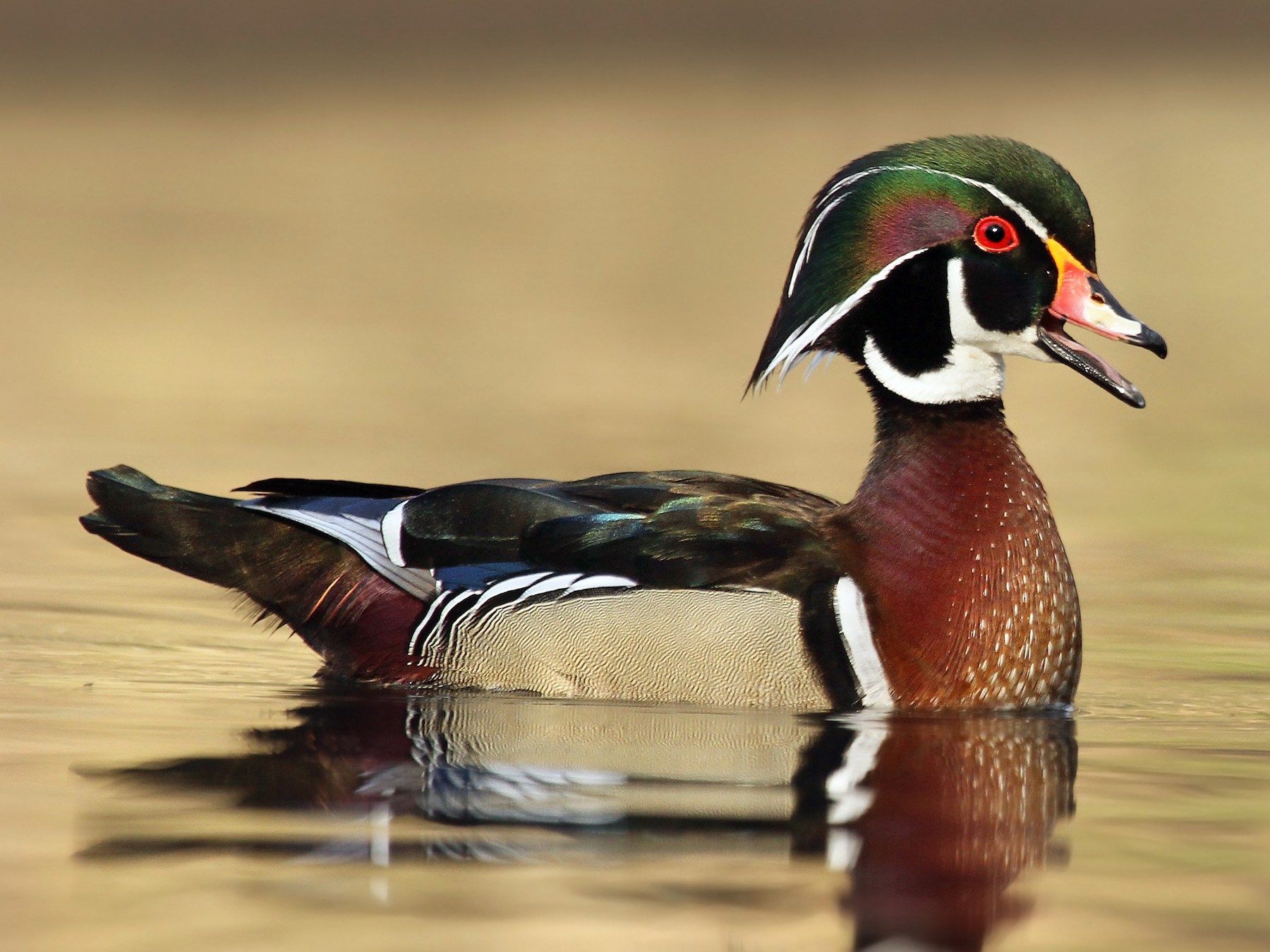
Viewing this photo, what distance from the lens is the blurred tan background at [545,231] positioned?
1152cm

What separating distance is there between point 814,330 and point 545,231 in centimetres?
1248

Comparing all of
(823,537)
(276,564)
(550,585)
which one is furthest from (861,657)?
(276,564)

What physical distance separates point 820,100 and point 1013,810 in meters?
21.3

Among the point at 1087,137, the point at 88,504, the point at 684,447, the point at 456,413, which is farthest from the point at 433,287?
the point at 1087,137

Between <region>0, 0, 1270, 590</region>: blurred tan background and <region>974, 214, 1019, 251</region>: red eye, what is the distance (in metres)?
2.96

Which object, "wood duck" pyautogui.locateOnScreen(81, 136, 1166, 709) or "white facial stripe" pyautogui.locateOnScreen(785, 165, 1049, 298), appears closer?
"wood duck" pyautogui.locateOnScreen(81, 136, 1166, 709)

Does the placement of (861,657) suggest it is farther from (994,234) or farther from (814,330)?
(994,234)

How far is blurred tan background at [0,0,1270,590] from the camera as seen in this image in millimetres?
11523

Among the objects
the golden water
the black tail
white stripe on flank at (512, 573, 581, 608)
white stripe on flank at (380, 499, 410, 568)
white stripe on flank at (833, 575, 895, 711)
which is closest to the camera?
the golden water

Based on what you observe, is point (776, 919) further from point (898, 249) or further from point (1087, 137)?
point (1087, 137)

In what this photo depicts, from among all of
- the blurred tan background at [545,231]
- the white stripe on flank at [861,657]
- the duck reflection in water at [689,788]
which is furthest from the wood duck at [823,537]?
the blurred tan background at [545,231]

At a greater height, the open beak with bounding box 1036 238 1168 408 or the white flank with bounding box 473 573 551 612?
the open beak with bounding box 1036 238 1168 408

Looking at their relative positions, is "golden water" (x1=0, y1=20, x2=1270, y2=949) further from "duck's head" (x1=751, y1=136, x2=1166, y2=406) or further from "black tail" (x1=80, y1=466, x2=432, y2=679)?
"duck's head" (x1=751, y1=136, x2=1166, y2=406)

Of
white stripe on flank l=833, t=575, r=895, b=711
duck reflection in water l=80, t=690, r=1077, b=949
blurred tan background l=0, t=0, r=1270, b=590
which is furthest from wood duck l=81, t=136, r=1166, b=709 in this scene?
blurred tan background l=0, t=0, r=1270, b=590
